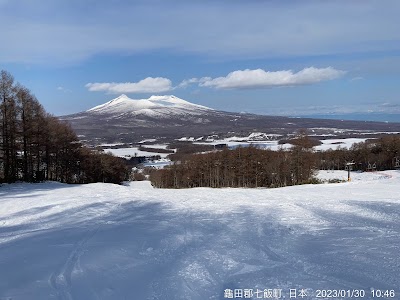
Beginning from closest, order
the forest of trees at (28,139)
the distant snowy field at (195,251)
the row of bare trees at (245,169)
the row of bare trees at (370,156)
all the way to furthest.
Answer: the distant snowy field at (195,251) < the forest of trees at (28,139) < the row of bare trees at (245,169) < the row of bare trees at (370,156)

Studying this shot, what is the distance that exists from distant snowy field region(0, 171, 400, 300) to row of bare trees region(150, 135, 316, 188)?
113 feet

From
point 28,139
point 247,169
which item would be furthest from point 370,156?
point 28,139

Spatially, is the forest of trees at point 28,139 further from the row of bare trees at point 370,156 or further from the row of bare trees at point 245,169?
the row of bare trees at point 370,156

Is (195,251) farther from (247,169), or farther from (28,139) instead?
(247,169)

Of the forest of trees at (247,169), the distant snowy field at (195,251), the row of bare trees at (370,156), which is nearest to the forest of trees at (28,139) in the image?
the distant snowy field at (195,251)

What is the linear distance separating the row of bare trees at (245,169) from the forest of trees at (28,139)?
23.1 m

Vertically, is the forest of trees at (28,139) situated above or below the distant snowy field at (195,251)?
above

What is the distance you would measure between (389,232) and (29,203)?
16663mm

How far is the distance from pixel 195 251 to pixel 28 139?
106 ft

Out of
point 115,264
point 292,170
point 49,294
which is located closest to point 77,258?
point 115,264

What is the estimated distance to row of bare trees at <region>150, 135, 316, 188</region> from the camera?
167ft

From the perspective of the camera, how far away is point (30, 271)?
27.0ft

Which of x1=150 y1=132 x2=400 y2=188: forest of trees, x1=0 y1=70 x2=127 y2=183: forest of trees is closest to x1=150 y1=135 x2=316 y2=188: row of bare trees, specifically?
x1=150 y1=132 x2=400 y2=188: forest of trees

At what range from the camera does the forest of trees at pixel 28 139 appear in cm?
3459
